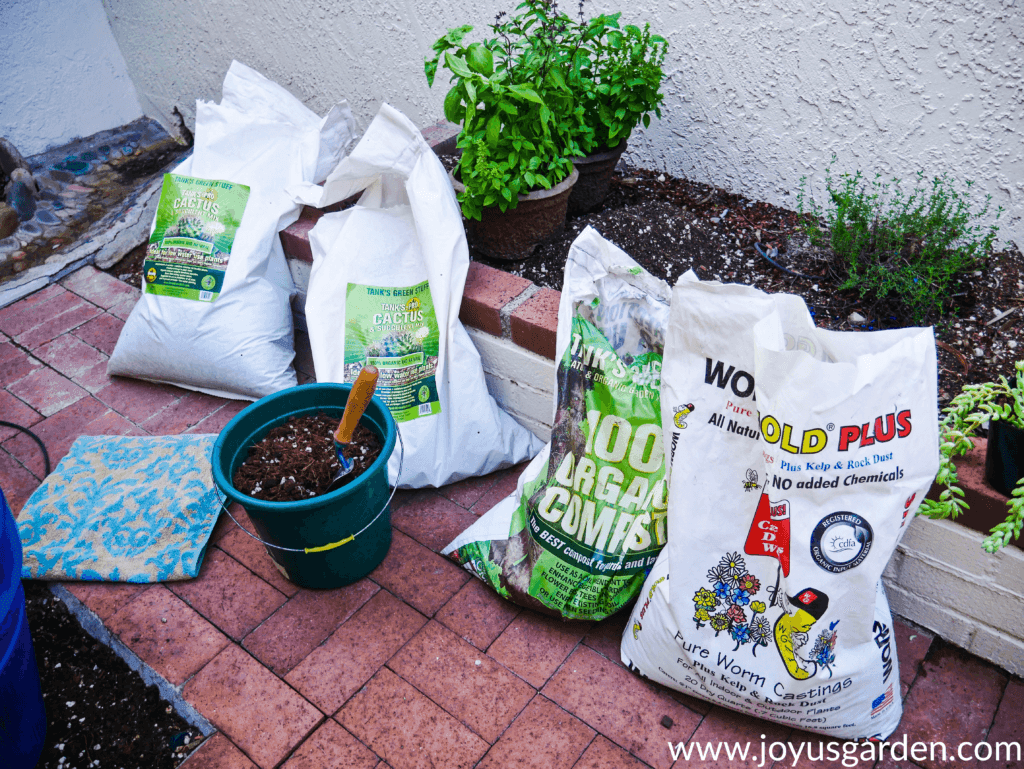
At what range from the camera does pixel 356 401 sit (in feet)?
6.20

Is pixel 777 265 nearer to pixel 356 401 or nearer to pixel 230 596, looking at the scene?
pixel 356 401

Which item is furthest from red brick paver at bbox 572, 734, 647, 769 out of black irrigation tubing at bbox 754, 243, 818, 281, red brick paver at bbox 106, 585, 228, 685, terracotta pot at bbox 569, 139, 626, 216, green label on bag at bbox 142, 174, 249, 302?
green label on bag at bbox 142, 174, 249, 302

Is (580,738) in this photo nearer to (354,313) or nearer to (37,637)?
(354,313)

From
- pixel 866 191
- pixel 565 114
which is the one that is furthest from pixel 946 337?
pixel 565 114

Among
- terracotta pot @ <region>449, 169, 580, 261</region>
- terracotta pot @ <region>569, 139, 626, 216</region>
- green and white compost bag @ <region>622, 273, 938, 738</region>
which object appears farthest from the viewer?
terracotta pot @ <region>569, 139, 626, 216</region>

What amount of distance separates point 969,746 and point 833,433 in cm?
93

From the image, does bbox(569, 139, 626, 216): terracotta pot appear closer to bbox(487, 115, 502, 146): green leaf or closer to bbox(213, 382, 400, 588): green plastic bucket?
bbox(487, 115, 502, 146): green leaf

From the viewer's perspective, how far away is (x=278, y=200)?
2609 mm

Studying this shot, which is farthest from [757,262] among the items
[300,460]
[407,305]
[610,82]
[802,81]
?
[300,460]

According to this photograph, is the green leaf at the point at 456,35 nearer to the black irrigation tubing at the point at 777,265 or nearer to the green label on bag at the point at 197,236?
the green label on bag at the point at 197,236

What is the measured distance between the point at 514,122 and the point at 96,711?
1.98m

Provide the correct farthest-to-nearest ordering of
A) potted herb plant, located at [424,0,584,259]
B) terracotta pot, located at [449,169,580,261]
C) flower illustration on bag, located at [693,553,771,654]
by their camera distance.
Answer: terracotta pot, located at [449,169,580,261] < potted herb plant, located at [424,0,584,259] < flower illustration on bag, located at [693,553,771,654]

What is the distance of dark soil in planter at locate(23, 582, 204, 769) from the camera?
1762 mm

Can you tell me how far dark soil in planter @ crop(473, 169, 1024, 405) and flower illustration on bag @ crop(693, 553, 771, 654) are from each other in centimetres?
76
